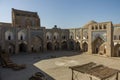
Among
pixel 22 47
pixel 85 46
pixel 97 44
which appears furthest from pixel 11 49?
pixel 97 44

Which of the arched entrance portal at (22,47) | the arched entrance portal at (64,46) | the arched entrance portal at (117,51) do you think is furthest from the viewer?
the arched entrance portal at (64,46)

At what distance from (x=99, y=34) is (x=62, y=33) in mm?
12028

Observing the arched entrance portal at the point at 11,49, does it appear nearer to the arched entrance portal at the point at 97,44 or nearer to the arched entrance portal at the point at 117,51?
the arched entrance portal at the point at 97,44

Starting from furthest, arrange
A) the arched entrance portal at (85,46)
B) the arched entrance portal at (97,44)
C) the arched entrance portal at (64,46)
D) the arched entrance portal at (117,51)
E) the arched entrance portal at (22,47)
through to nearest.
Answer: the arched entrance portal at (64,46), the arched entrance portal at (85,46), the arched entrance portal at (22,47), the arched entrance portal at (97,44), the arched entrance portal at (117,51)

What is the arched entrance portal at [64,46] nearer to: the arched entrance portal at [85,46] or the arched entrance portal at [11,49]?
the arched entrance portal at [85,46]

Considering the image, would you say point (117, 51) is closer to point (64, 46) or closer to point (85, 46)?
point (85, 46)

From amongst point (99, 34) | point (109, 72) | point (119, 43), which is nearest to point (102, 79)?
point (109, 72)

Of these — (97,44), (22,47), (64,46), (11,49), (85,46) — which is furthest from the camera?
(64,46)

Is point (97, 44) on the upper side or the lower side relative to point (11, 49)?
upper

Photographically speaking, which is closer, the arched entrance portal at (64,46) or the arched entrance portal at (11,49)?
the arched entrance portal at (11,49)

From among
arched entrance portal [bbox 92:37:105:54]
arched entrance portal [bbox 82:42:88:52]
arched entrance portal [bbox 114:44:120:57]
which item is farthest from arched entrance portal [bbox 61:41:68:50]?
arched entrance portal [bbox 114:44:120:57]

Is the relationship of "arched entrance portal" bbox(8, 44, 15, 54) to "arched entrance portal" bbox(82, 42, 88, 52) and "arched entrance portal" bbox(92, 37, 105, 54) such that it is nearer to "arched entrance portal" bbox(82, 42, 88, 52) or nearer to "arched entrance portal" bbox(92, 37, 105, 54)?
"arched entrance portal" bbox(82, 42, 88, 52)

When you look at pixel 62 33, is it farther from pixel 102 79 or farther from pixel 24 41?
pixel 102 79

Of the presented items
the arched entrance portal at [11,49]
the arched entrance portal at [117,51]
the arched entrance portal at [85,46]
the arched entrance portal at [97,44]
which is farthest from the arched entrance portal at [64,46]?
the arched entrance portal at [117,51]
